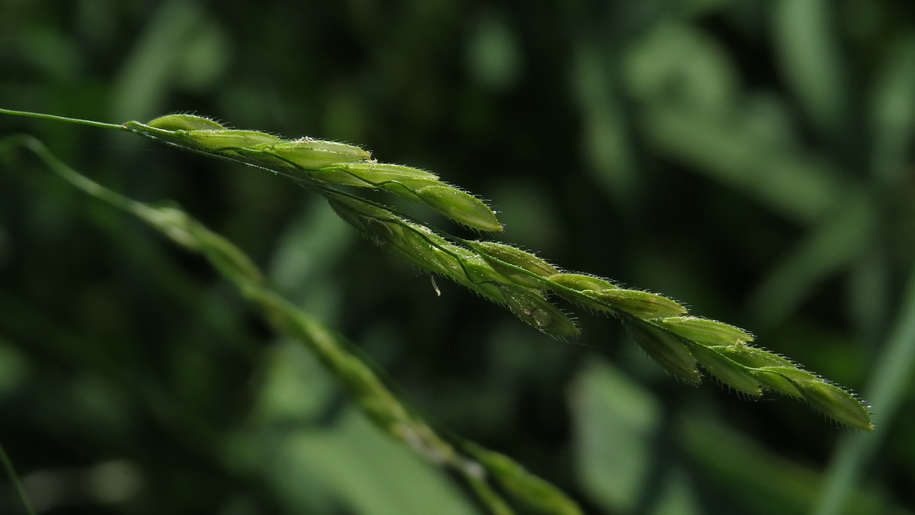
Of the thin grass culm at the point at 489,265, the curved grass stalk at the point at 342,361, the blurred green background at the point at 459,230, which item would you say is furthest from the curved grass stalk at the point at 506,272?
the blurred green background at the point at 459,230

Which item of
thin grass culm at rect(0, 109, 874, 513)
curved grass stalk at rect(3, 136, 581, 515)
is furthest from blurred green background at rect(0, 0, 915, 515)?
thin grass culm at rect(0, 109, 874, 513)

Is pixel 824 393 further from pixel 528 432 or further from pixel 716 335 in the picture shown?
pixel 528 432

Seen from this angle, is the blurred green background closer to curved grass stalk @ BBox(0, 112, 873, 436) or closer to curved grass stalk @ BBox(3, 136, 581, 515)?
curved grass stalk @ BBox(3, 136, 581, 515)

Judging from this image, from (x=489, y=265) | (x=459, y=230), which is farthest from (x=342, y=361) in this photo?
(x=459, y=230)

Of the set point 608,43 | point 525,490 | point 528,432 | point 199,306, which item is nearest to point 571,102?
point 608,43

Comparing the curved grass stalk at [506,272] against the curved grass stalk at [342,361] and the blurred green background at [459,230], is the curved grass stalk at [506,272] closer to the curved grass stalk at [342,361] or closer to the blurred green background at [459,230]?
the curved grass stalk at [342,361]

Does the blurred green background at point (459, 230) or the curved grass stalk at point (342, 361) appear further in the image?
the blurred green background at point (459, 230)

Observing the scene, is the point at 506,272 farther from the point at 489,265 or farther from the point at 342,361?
the point at 342,361

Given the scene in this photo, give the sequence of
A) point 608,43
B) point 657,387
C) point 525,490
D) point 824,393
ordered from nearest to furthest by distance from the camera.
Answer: point 824,393
point 525,490
point 657,387
point 608,43
